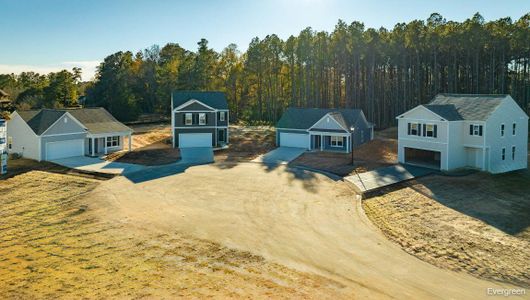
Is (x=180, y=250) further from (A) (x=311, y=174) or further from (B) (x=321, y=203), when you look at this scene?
(A) (x=311, y=174)

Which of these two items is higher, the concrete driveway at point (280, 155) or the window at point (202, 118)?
the window at point (202, 118)

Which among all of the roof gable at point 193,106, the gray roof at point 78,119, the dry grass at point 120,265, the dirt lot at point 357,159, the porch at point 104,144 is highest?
the roof gable at point 193,106

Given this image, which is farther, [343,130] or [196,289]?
[343,130]

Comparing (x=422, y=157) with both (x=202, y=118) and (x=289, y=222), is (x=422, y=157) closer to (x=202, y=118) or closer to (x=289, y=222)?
(x=289, y=222)

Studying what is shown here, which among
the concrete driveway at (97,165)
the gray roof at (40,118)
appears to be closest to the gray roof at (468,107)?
the concrete driveway at (97,165)

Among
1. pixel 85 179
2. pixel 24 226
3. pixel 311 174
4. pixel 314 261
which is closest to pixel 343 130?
pixel 311 174

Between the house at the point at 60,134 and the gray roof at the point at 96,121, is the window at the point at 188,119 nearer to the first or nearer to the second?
the gray roof at the point at 96,121

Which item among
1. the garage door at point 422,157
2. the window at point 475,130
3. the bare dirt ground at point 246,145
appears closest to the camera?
the window at point 475,130

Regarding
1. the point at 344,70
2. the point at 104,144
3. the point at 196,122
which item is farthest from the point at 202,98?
→ the point at 344,70
